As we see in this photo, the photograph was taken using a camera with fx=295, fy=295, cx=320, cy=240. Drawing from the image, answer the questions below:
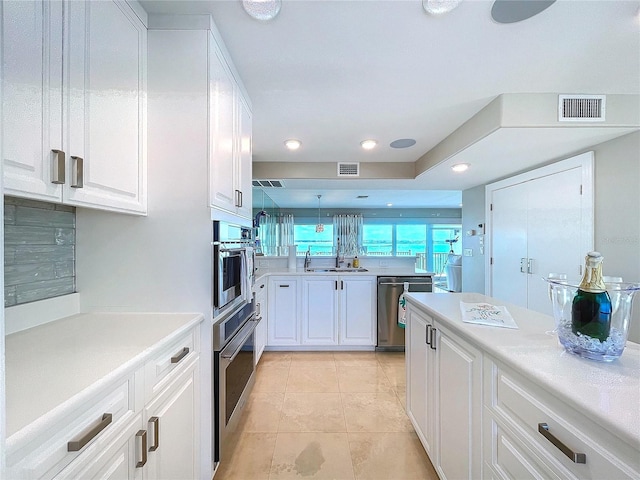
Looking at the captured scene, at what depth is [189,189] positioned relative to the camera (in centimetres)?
138

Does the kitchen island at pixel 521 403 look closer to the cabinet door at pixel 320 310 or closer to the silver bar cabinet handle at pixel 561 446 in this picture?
the silver bar cabinet handle at pixel 561 446

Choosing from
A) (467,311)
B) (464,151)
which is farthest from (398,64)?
(467,311)

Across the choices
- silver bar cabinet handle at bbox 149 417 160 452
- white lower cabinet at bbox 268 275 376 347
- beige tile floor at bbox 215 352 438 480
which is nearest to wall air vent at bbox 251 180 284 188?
white lower cabinet at bbox 268 275 376 347

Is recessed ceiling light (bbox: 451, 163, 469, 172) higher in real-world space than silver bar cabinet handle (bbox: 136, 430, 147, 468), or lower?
higher

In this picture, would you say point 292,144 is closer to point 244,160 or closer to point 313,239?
point 244,160

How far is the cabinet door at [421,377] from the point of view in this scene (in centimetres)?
159

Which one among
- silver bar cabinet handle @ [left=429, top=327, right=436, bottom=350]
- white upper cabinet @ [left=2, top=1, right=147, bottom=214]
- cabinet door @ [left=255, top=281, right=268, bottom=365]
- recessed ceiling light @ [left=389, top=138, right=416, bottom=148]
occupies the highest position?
recessed ceiling light @ [left=389, top=138, right=416, bottom=148]

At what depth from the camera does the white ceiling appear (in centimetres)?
129

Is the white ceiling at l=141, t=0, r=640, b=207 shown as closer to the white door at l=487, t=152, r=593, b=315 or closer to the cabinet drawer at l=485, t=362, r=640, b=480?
the white door at l=487, t=152, r=593, b=315

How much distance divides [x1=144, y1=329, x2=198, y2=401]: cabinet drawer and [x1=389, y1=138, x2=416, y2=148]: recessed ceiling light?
2405mm

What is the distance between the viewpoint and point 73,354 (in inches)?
36.5

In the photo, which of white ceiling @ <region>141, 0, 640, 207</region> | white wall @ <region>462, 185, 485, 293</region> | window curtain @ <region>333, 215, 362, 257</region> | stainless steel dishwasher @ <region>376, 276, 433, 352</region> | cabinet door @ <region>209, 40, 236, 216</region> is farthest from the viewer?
window curtain @ <region>333, 215, 362, 257</region>

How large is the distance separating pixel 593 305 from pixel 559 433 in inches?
15.7

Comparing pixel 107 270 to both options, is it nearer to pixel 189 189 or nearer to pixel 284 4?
pixel 189 189
